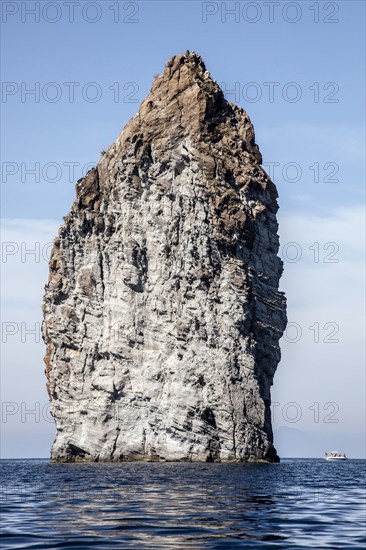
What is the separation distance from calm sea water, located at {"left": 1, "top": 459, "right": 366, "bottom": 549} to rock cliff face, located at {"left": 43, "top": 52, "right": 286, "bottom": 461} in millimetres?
35827

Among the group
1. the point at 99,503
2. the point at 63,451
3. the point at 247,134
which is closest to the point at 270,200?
the point at 247,134

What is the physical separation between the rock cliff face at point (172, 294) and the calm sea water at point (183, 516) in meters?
35.8

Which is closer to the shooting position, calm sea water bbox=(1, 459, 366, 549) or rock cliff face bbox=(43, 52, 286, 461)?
calm sea water bbox=(1, 459, 366, 549)

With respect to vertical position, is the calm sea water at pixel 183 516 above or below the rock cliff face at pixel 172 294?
below

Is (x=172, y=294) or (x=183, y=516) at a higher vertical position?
(x=172, y=294)

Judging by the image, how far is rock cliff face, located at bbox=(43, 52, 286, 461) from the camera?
263 feet

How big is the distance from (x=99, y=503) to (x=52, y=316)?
61.1 m

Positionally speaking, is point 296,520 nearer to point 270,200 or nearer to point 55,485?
point 55,485

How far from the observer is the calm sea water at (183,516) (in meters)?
22.1

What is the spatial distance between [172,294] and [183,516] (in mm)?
56781

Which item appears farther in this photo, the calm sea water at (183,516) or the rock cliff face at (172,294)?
the rock cliff face at (172,294)

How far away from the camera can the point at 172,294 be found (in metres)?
84.0

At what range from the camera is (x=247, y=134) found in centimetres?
9100

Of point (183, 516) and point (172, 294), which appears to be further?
point (172, 294)
